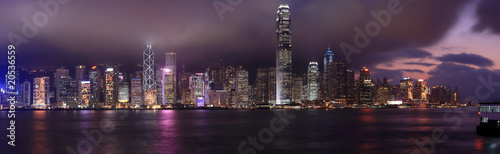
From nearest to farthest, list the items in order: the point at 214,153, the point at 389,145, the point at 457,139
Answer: the point at 214,153, the point at 389,145, the point at 457,139

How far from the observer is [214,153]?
175ft

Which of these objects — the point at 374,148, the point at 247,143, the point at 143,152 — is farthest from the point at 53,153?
the point at 374,148

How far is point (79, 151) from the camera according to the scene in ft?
180

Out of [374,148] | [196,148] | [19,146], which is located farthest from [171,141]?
[374,148]

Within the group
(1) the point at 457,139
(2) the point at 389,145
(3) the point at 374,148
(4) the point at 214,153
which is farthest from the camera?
(1) the point at 457,139

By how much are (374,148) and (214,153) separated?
21398 millimetres

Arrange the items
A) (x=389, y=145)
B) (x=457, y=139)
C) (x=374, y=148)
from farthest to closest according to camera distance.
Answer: (x=457, y=139) → (x=389, y=145) → (x=374, y=148)

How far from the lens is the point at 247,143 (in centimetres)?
6450

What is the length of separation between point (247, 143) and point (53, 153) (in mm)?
26492

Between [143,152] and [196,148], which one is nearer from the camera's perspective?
[143,152]

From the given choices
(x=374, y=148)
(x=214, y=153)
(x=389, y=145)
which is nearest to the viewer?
(x=214, y=153)

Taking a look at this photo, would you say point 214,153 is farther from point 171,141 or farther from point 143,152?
point 171,141

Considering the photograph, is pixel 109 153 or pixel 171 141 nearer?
pixel 109 153

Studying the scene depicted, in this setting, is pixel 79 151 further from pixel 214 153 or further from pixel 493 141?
pixel 493 141
